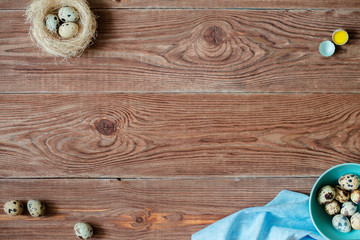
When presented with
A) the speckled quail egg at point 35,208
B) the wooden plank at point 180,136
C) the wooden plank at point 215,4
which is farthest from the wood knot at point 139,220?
the wooden plank at point 215,4

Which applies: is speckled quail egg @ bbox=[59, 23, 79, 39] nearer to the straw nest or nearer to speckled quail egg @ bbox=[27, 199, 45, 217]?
the straw nest

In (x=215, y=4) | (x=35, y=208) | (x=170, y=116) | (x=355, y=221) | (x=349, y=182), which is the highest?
(x=215, y=4)

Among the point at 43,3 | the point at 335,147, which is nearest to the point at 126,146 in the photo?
the point at 43,3

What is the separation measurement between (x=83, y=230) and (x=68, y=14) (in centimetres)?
63

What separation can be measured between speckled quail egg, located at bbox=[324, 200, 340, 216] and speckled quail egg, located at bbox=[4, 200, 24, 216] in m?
0.90

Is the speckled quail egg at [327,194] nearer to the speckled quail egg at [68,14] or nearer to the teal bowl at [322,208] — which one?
A: the teal bowl at [322,208]

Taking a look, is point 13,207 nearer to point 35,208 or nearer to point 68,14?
point 35,208

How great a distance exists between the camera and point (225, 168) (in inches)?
42.2

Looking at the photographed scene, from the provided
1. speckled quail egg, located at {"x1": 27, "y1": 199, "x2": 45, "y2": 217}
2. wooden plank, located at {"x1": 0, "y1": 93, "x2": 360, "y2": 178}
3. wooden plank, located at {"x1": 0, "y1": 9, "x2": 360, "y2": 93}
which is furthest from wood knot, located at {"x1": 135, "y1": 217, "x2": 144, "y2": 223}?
wooden plank, located at {"x1": 0, "y1": 9, "x2": 360, "y2": 93}

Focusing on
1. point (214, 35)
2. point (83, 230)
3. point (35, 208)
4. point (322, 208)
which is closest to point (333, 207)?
point (322, 208)

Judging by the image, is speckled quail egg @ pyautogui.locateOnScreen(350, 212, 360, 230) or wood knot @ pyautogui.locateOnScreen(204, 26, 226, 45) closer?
speckled quail egg @ pyautogui.locateOnScreen(350, 212, 360, 230)

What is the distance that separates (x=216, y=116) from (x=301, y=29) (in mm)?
379

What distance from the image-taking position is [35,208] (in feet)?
3.41

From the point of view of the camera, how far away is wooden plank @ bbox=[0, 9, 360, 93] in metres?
1.08
